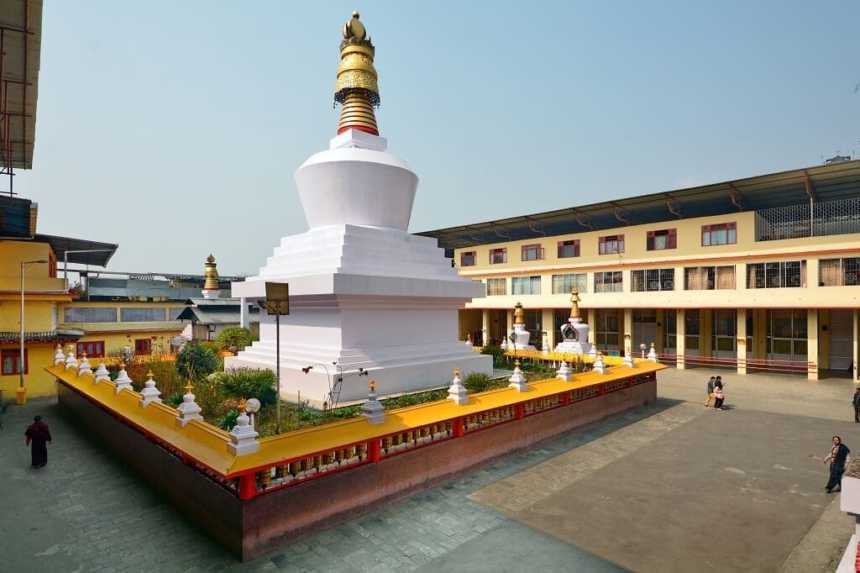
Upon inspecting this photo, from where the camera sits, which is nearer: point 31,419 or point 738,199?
point 31,419

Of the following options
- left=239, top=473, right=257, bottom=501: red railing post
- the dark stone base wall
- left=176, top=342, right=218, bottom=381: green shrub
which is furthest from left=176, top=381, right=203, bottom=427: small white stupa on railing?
left=176, top=342, right=218, bottom=381: green shrub

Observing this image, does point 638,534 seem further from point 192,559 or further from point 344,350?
point 344,350

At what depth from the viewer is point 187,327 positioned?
109 ft

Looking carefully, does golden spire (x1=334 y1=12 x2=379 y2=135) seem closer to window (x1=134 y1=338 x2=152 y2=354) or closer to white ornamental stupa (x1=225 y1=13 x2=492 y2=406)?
white ornamental stupa (x1=225 y1=13 x2=492 y2=406)

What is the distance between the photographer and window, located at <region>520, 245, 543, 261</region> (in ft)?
121

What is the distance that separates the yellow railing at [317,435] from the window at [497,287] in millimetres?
25443

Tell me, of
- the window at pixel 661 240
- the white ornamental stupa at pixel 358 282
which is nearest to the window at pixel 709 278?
the window at pixel 661 240

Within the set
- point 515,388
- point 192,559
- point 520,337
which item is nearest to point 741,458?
point 515,388

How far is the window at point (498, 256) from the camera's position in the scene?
39159mm

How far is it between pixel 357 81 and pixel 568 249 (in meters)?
23.2

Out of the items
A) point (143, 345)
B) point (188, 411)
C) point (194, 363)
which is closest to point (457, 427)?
point (188, 411)

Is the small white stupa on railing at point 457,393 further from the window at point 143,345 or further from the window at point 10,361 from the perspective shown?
the window at point 143,345

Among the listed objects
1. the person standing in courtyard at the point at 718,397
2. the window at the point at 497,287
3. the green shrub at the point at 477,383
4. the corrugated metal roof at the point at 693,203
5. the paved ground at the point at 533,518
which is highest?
the corrugated metal roof at the point at 693,203

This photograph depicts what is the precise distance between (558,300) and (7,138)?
31.0m
